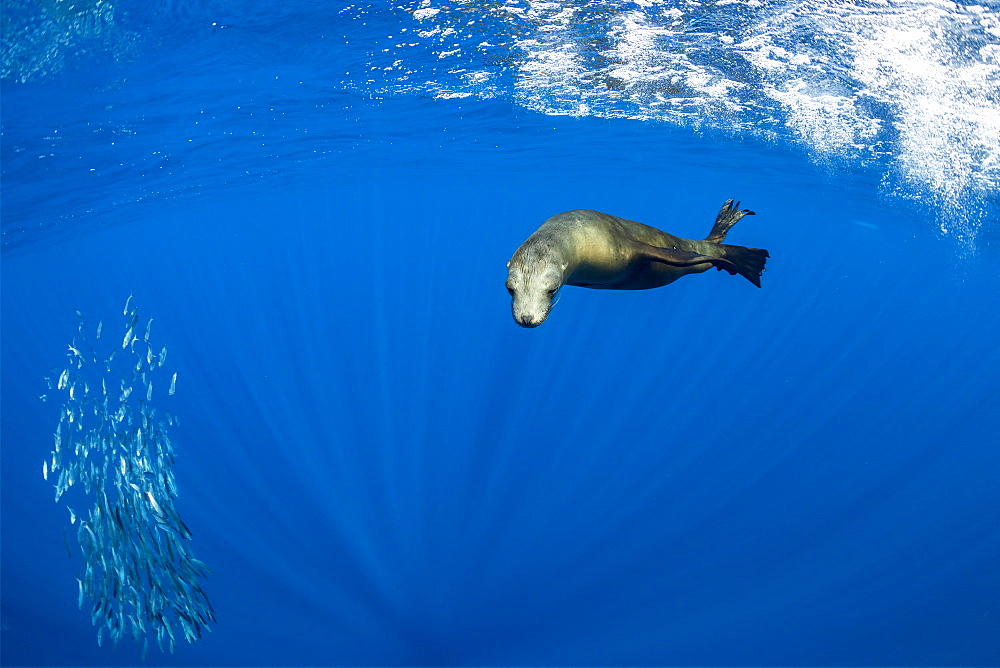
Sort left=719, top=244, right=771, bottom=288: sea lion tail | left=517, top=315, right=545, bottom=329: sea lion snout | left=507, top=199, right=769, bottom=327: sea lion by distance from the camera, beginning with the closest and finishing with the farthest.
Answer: left=517, top=315, right=545, bottom=329: sea lion snout, left=507, top=199, right=769, bottom=327: sea lion, left=719, top=244, right=771, bottom=288: sea lion tail

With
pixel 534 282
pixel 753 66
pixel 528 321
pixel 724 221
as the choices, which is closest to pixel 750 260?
pixel 724 221

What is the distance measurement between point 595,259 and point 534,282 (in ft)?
1.74

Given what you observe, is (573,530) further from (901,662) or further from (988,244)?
(988,244)

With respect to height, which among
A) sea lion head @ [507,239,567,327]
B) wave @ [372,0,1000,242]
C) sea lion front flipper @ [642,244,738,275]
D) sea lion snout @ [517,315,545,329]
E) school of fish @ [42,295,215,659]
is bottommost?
school of fish @ [42,295,215,659]

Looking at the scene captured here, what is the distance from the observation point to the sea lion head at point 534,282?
2145mm

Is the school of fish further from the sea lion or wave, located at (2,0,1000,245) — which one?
the sea lion

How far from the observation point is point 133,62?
963 centimetres

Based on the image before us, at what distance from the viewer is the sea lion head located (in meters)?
2.14

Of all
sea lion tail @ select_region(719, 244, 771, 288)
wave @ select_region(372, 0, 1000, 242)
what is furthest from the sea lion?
wave @ select_region(372, 0, 1000, 242)

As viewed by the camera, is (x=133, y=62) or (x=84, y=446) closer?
(x=84, y=446)

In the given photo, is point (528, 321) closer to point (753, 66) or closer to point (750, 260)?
point (750, 260)

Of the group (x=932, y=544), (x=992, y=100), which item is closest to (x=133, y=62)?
(x=992, y=100)

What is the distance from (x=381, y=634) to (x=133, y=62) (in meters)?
11.0

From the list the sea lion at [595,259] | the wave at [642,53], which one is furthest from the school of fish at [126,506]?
the sea lion at [595,259]
